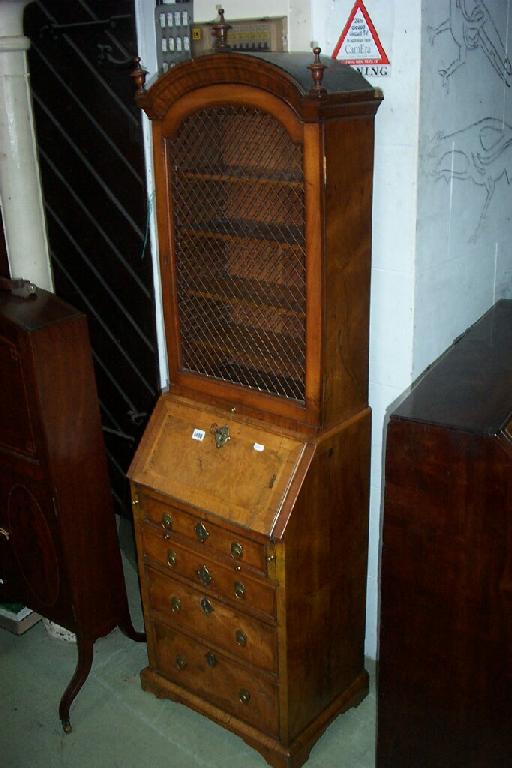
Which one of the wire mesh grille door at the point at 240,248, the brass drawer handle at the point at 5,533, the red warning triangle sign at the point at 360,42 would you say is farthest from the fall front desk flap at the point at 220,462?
the red warning triangle sign at the point at 360,42

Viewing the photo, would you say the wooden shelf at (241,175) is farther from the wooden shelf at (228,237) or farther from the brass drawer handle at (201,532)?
the brass drawer handle at (201,532)

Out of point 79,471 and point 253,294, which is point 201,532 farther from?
point 253,294

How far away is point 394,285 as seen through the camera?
2.31 meters

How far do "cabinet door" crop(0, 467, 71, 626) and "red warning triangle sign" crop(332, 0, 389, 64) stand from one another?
1.61m

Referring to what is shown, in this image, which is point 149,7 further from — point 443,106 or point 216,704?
point 216,704

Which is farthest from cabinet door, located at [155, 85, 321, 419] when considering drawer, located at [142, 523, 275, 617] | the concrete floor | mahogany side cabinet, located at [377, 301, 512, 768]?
the concrete floor

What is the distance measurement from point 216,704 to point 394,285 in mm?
1468

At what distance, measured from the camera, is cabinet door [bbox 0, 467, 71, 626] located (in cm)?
256

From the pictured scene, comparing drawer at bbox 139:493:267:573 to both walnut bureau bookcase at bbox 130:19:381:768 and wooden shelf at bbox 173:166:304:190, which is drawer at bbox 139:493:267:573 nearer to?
walnut bureau bookcase at bbox 130:19:381:768

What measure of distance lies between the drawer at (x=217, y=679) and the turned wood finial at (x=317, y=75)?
1.65 m

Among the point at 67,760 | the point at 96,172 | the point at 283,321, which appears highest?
the point at 96,172

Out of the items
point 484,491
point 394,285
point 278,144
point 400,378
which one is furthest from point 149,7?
point 484,491

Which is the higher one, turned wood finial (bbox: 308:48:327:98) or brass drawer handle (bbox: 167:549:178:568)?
turned wood finial (bbox: 308:48:327:98)

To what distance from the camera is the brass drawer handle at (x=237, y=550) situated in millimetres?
2238
